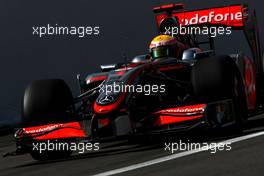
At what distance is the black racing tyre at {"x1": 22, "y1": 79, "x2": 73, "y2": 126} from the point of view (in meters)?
7.58

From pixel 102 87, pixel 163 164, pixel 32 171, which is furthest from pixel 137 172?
pixel 102 87

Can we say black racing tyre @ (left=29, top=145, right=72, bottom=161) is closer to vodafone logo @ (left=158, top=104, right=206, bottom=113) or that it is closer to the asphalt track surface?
the asphalt track surface

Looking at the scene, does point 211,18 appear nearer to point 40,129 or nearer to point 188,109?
point 188,109

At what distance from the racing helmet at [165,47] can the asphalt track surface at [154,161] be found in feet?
5.17

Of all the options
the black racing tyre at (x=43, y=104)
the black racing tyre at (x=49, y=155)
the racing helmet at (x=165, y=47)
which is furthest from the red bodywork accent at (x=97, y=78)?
the black racing tyre at (x=49, y=155)

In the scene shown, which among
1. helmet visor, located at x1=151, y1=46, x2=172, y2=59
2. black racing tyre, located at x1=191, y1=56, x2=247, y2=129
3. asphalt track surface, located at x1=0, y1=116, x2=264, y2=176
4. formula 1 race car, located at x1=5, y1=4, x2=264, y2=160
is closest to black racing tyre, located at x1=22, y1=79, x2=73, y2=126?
formula 1 race car, located at x1=5, y1=4, x2=264, y2=160

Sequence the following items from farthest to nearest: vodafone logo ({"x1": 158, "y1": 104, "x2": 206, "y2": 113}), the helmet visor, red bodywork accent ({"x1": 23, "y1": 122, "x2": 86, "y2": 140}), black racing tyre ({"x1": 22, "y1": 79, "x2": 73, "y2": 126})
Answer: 1. the helmet visor
2. black racing tyre ({"x1": 22, "y1": 79, "x2": 73, "y2": 126})
3. red bodywork accent ({"x1": 23, "y1": 122, "x2": 86, "y2": 140})
4. vodafone logo ({"x1": 158, "y1": 104, "x2": 206, "y2": 113})

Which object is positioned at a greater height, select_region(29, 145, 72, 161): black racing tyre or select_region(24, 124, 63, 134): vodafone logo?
select_region(24, 124, 63, 134): vodafone logo

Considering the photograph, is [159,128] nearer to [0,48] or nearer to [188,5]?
[0,48]

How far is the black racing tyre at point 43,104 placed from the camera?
758 centimetres

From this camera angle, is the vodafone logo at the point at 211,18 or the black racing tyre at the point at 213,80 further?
the vodafone logo at the point at 211,18

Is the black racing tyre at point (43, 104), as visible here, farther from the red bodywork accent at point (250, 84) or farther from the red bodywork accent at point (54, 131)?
the red bodywork accent at point (250, 84)

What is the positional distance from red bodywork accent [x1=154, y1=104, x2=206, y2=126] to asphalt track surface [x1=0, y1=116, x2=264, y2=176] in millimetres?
287

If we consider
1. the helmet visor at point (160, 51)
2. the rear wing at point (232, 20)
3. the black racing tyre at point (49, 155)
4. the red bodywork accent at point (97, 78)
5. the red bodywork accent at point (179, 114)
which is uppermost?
the rear wing at point (232, 20)
